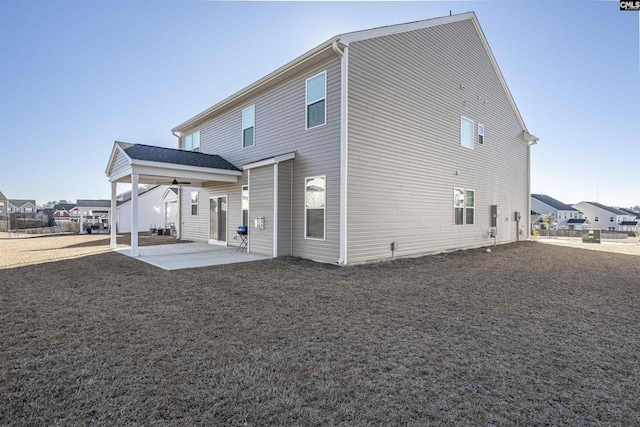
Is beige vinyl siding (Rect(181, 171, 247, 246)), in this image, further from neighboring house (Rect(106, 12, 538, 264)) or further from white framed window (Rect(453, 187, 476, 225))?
white framed window (Rect(453, 187, 476, 225))

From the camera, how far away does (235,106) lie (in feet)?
37.9

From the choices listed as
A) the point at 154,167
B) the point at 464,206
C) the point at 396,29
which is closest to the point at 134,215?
the point at 154,167

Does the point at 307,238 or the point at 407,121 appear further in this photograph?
the point at 407,121

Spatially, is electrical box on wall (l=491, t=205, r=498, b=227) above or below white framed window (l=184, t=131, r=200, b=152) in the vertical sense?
below

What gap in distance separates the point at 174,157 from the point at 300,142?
4590mm

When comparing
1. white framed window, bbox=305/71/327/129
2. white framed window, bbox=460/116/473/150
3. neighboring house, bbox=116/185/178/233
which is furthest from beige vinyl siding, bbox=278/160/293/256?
neighboring house, bbox=116/185/178/233

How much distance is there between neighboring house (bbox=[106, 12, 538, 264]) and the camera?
7688mm

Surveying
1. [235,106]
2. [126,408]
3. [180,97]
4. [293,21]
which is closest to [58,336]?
[126,408]

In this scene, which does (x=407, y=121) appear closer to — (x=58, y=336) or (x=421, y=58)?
(x=421, y=58)

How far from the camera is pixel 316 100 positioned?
26.9 ft

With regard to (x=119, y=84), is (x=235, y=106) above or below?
below

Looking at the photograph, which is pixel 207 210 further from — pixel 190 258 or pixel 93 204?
pixel 93 204

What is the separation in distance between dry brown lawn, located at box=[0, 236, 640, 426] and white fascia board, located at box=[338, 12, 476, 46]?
5698mm

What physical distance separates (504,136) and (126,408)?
15645mm
